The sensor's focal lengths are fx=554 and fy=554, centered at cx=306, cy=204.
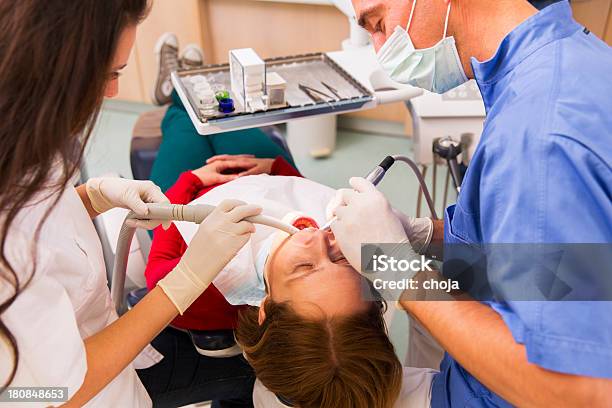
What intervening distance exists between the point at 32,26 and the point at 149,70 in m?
2.98

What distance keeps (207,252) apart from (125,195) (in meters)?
0.28

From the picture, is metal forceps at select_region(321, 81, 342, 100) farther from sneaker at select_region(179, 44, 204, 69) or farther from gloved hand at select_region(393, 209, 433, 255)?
sneaker at select_region(179, 44, 204, 69)

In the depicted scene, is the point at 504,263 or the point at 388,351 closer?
the point at 504,263

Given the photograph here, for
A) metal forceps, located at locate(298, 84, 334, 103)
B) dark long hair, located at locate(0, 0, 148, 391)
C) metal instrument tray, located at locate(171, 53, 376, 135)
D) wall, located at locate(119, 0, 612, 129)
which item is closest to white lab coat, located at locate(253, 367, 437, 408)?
dark long hair, located at locate(0, 0, 148, 391)

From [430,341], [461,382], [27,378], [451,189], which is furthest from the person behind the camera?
[451,189]

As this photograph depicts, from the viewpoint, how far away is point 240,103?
1.66 metres

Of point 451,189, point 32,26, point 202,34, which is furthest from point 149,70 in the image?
point 32,26

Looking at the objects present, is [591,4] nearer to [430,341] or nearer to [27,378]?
[430,341]

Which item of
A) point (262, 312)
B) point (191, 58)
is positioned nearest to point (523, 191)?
point (262, 312)

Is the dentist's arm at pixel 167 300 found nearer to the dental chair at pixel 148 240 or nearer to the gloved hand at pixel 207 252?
the gloved hand at pixel 207 252

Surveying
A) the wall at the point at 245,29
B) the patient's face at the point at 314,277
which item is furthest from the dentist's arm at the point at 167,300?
the wall at the point at 245,29

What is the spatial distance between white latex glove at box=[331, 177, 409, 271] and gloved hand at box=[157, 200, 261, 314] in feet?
0.60

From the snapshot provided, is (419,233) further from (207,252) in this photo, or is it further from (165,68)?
(165,68)

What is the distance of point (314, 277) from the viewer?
1.19 meters
